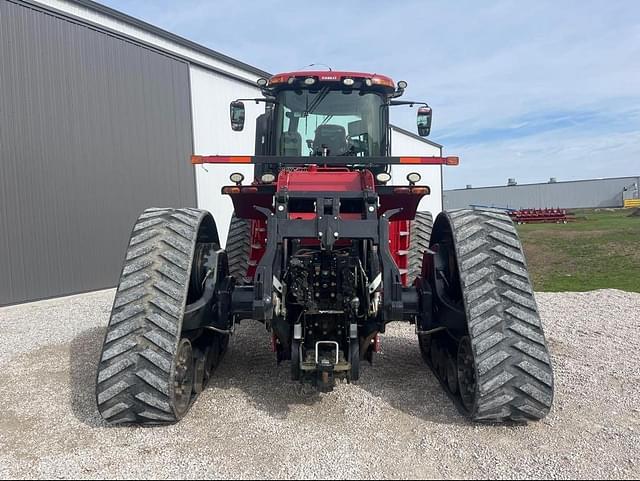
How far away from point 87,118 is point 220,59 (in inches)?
211

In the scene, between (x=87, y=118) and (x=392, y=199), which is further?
(x=87, y=118)

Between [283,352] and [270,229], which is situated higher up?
[270,229]

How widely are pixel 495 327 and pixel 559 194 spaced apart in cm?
7793

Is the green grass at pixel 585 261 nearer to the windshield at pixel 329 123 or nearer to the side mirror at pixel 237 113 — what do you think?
the windshield at pixel 329 123

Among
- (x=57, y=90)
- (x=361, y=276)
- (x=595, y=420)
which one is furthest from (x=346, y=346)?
(x=57, y=90)

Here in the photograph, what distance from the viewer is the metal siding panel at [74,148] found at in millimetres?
9773

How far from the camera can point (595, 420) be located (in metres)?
3.79

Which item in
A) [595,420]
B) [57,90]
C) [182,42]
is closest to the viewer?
[595,420]

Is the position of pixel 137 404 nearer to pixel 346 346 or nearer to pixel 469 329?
pixel 346 346

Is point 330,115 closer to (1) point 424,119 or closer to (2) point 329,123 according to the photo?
(2) point 329,123

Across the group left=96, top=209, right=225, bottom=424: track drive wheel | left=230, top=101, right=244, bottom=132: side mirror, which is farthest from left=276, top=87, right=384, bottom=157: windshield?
left=96, top=209, right=225, bottom=424: track drive wheel

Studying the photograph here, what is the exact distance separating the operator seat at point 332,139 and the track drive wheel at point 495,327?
5.83 feet

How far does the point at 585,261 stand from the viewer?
15.0 m

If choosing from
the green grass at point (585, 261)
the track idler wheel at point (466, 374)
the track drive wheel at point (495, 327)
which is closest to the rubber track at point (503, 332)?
the track drive wheel at point (495, 327)
